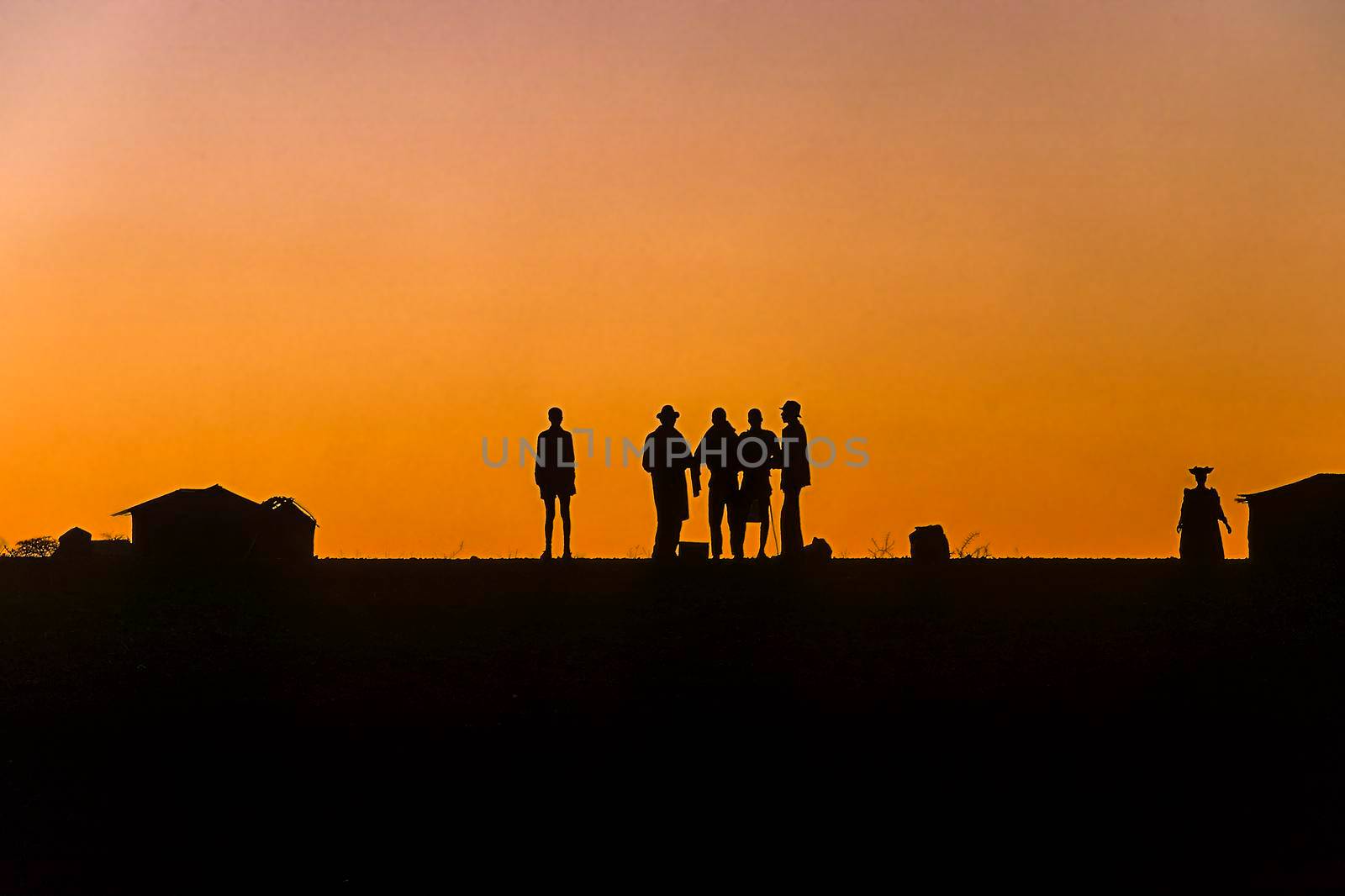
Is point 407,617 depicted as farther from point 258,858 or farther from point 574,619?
point 258,858

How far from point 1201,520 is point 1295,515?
11.9 meters

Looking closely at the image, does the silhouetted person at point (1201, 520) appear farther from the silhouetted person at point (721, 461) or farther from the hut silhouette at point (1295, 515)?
Answer: the hut silhouette at point (1295, 515)

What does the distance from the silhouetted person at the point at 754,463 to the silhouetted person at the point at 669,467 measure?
27.0 inches

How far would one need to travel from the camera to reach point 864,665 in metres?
18.1

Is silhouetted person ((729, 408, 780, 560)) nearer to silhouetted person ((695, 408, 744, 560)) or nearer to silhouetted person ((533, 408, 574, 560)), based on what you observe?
→ silhouetted person ((695, 408, 744, 560))

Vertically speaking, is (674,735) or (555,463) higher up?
(555,463)

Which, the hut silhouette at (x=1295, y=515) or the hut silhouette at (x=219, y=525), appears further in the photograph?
the hut silhouette at (x=219, y=525)

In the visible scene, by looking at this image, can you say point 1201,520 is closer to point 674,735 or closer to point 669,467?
point 669,467

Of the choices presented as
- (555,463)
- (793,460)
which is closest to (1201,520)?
(793,460)

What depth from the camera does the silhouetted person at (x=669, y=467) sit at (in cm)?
2500

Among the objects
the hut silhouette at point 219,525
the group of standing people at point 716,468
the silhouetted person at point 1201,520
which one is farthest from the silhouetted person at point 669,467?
the hut silhouette at point 219,525

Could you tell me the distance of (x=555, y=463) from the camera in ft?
81.4

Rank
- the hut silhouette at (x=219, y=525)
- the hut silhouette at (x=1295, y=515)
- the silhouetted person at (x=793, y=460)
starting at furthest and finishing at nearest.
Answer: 1. the hut silhouette at (x=219, y=525)
2. the hut silhouette at (x=1295, y=515)
3. the silhouetted person at (x=793, y=460)

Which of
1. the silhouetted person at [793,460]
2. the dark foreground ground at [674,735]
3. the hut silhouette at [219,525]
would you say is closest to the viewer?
the dark foreground ground at [674,735]
